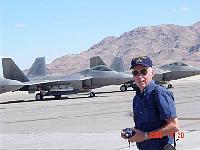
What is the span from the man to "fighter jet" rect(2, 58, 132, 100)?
32.6 meters

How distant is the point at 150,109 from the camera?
16.2ft

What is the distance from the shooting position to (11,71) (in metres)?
40.7

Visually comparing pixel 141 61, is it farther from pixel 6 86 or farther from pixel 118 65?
pixel 118 65

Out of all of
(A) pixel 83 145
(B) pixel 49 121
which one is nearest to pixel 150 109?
(A) pixel 83 145

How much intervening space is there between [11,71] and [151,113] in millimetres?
36610

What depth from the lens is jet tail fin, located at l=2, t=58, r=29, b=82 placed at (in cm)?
4063

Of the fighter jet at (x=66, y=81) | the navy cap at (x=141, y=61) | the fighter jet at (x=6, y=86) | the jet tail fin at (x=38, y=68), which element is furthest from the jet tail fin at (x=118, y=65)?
the navy cap at (x=141, y=61)

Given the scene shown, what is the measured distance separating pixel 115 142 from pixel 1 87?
23.1 m

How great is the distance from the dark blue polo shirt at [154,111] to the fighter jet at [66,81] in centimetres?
3261

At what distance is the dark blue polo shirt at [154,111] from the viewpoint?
191 inches

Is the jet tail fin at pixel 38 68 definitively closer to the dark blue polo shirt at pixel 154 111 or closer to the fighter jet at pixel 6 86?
the fighter jet at pixel 6 86

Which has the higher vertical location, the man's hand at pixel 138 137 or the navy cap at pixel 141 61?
→ the navy cap at pixel 141 61

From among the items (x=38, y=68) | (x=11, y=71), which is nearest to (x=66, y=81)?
(x=11, y=71)

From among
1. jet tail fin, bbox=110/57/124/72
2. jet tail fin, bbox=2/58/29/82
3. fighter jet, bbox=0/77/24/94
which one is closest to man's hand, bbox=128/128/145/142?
fighter jet, bbox=0/77/24/94
